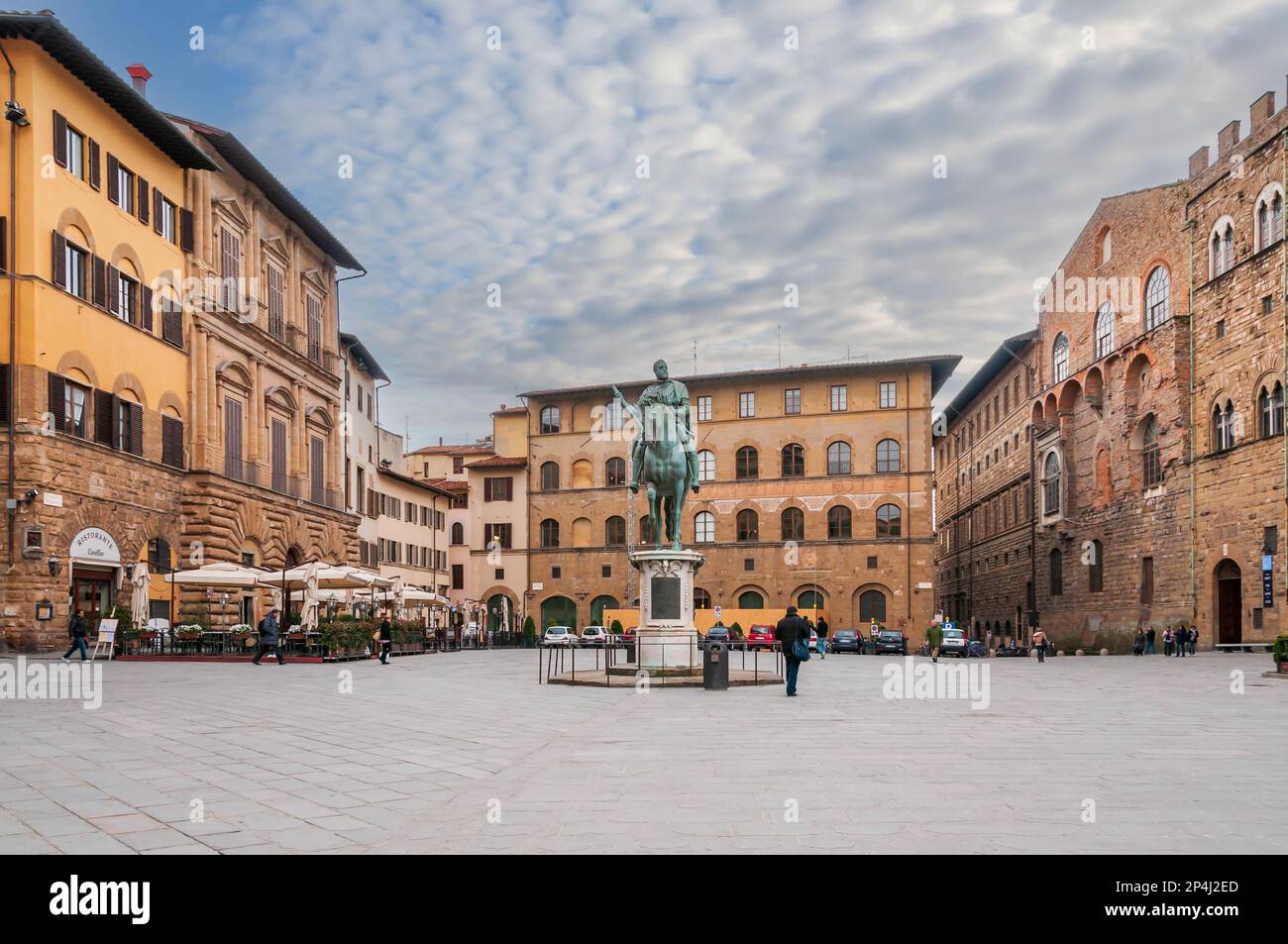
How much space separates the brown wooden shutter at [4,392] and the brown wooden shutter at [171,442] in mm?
6901

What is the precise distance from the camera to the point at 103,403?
29.9 m

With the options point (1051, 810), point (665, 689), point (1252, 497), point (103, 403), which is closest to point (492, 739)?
point (1051, 810)

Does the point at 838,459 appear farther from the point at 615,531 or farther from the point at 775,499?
the point at 615,531

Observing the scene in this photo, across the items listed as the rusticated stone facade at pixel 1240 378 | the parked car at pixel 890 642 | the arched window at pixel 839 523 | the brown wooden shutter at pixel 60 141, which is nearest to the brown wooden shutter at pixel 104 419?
the brown wooden shutter at pixel 60 141

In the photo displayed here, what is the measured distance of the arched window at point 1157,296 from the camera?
3944 cm

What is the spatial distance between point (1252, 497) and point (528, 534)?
41450mm

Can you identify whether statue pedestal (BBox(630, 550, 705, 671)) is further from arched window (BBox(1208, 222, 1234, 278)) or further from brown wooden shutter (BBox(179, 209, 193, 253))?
arched window (BBox(1208, 222, 1234, 278))

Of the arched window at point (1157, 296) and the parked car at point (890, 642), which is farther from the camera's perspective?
the parked car at point (890, 642)

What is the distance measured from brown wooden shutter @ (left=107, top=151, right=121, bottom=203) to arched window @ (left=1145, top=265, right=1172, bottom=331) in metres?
34.5

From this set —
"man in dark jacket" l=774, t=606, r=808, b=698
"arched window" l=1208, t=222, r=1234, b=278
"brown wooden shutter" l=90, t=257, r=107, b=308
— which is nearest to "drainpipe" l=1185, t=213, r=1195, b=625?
"arched window" l=1208, t=222, r=1234, b=278

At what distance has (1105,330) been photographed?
45.2 m

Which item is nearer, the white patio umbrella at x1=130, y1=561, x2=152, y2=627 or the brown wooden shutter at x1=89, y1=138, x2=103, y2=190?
the white patio umbrella at x1=130, y1=561, x2=152, y2=627

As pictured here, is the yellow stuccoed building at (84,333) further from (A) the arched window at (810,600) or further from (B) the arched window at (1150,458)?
(A) the arched window at (810,600)

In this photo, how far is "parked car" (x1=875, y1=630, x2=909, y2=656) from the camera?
45.9 meters
